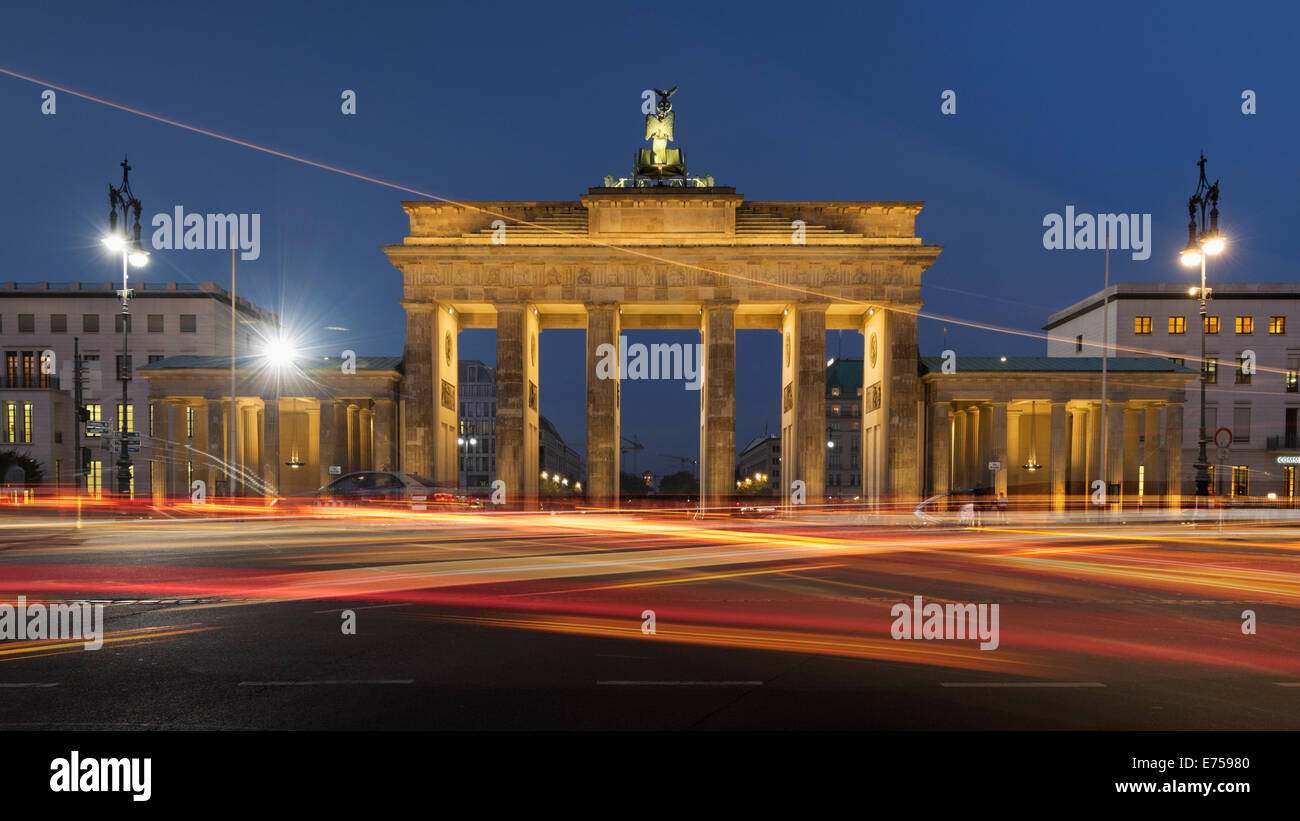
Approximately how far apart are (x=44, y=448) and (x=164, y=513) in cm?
3940

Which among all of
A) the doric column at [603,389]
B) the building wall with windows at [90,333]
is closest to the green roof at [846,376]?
the doric column at [603,389]

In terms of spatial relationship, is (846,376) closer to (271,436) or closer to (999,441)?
(999,441)

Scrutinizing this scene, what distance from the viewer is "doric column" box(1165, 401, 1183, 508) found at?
43469mm

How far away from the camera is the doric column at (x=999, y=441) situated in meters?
43.6

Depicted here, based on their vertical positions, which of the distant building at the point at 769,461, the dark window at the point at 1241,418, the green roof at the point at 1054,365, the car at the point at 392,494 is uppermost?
the green roof at the point at 1054,365

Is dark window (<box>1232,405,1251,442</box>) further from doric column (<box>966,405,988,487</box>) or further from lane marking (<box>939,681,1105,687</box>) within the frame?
lane marking (<box>939,681,1105,687</box>)

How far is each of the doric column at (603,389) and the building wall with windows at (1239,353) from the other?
37499 mm

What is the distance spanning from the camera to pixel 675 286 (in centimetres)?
4356

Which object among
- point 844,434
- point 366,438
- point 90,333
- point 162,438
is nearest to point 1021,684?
point 366,438

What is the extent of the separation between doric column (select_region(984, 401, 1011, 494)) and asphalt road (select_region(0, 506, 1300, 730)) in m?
26.1

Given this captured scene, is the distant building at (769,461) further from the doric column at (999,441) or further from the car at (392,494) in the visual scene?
the car at (392,494)

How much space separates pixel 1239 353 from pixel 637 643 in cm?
6477

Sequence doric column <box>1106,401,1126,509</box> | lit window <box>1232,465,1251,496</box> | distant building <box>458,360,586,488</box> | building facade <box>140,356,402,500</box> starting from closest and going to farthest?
doric column <box>1106,401,1126,509</box>
building facade <box>140,356,402,500</box>
lit window <box>1232,465,1251,496</box>
distant building <box>458,360,586,488</box>

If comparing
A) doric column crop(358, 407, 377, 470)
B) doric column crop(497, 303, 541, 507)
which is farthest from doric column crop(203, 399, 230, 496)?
doric column crop(497, 303, 541, 507)
